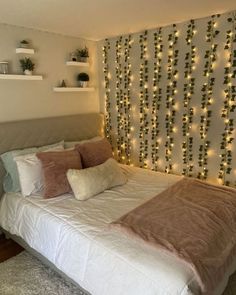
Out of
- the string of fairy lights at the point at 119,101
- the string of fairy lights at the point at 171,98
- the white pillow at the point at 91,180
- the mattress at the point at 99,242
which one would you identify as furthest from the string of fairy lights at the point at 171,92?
the white pillow at the point at 91,180

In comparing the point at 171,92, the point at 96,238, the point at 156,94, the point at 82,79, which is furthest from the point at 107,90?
the point at 96,238

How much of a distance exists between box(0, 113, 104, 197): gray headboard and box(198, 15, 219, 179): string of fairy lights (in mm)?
1479

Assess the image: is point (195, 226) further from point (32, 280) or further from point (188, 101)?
point (188, 101)

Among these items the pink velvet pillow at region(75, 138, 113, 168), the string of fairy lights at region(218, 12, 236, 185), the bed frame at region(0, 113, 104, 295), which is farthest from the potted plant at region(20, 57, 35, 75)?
the string of fairy lights at region(218, 12, 236, 185)

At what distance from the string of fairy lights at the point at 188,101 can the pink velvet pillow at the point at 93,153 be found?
907mm

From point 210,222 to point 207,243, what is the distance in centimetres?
24

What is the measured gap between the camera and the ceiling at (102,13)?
2062 mm

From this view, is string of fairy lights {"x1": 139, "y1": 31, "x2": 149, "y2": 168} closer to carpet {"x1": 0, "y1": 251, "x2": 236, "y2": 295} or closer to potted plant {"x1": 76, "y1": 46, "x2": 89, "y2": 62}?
potted plant {"x1": 76, "y1": 46, "x2": 89, "y2": 62}

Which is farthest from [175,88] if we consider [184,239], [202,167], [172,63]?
[184,239]

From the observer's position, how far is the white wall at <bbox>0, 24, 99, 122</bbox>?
264 cm

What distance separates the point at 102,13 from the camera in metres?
2.32

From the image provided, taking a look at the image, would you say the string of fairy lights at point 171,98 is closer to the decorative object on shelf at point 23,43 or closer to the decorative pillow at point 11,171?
the decorative object on shelf at point 23,43

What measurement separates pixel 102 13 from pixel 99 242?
2009 millimetres

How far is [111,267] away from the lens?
1.51m
